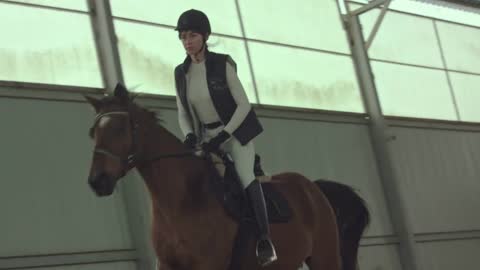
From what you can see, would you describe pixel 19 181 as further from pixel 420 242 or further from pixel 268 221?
pixel 420 242

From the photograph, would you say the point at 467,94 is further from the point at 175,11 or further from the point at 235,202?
the point at 235,202

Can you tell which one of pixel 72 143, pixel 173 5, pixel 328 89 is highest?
pixel 173 5

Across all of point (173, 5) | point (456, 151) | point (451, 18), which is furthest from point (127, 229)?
point (451, 18)

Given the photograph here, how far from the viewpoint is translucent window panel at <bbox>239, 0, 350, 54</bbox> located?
38.7ft

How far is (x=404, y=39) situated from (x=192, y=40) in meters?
9.84

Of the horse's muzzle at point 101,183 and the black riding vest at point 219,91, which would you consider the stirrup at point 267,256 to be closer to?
the black riding vest at point 219,91

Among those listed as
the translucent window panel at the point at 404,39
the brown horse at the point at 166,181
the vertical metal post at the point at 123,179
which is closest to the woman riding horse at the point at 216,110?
the brown horse at the point at 166,181

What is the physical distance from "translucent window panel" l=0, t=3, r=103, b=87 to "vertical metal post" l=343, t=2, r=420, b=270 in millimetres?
4953

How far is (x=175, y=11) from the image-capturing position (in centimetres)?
1055

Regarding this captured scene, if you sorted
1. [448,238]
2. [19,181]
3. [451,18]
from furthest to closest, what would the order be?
[451,18] < [448,238] < [19,181]

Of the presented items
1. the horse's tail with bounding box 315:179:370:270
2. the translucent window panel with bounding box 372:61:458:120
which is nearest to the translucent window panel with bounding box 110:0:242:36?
the translucent window panel with bounding box 372:61:458:120

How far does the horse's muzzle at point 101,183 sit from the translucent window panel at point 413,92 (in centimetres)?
946

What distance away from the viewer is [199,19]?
496cm

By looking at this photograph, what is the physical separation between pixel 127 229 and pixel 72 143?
1.06 metres
